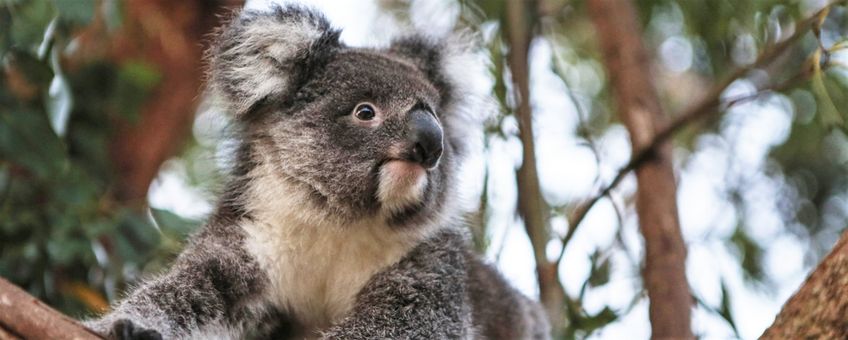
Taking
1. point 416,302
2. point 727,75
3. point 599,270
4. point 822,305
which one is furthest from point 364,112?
point 727,75

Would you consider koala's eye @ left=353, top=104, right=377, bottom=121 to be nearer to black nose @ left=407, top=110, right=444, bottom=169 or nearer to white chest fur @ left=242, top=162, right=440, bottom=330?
black nose @ left=407, top=110, right=444, bottom=169

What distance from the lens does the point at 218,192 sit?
3.28 metres

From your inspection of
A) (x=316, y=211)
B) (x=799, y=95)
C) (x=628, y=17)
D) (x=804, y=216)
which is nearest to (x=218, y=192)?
(x=316, y=211)

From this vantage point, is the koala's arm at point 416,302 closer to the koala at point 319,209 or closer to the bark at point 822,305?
the koala at point 319,209

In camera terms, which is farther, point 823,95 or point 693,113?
point 693,113

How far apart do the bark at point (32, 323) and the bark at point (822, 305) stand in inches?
63.1

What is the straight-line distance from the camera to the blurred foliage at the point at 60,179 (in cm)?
359

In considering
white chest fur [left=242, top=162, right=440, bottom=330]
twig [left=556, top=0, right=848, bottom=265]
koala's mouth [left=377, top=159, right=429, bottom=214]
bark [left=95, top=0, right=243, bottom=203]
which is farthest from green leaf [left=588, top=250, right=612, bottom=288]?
bark [left=95, top=0, right=243, bottom=203]

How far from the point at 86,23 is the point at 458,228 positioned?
1.45m

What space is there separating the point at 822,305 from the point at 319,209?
4.96 ft

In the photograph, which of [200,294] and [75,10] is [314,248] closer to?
[200,294]

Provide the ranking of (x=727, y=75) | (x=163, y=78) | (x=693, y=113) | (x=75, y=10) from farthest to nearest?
(x=163, y=78) → (x=727, y=75) → (x=693, y=113) → (x=75, y=10)

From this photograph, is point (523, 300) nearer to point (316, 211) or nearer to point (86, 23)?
point (316, 211)

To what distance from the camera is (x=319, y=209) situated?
3043 mm
